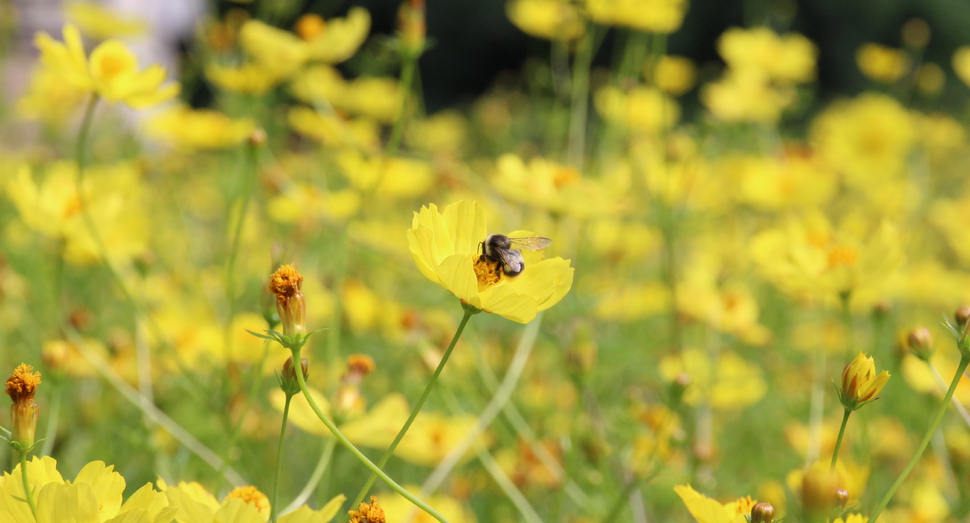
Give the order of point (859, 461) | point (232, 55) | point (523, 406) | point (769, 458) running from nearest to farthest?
point (859, 461), point (523, 406), point (769, 458), point (232, 55)

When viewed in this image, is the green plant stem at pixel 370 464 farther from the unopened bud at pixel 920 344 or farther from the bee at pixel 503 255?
the unopened bud at pixel 920 344

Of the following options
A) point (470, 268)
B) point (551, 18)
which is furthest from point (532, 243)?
point (551, 18)

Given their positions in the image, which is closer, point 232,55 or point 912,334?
point 912,334

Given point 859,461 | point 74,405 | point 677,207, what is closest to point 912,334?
point 859,461

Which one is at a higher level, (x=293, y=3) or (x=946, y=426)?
(x=293, y=3)

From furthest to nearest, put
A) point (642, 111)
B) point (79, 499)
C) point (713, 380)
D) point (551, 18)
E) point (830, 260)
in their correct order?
point (642, 111)
point (551, 18)
point (713, 380)
point (830, 260)
point (79, 499)

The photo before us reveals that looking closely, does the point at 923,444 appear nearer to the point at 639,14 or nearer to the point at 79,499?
the point at 79,499

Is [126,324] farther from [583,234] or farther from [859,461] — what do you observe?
[859,461]

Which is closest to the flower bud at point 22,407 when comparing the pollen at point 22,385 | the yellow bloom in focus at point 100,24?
the pollen at point 22,385
